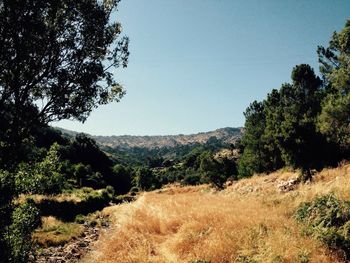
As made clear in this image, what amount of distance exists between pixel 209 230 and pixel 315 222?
3633 mm

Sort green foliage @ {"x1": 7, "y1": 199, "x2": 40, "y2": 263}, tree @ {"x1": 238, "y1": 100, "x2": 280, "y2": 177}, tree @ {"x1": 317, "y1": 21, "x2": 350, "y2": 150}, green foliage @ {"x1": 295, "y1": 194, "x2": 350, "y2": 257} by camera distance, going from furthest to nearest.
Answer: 1. tree @ {"x1": 238, "y1": 100, "x2": 280, "y2": 177}
2. tree @ {"x1": 317, "y1": 21, "x2": 350, "y2": 150}
3. green foliage @ {"x1": 7, "y1": 199, "x2": 40, "y2": 263}
4. green foliage @ {"x1": 295, "y1": 194, "x2": 350, "y2": 257}

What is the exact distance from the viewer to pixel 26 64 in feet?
44.8

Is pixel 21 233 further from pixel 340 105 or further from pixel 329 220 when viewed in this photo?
pixel 340 105

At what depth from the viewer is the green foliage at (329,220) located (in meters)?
9.78

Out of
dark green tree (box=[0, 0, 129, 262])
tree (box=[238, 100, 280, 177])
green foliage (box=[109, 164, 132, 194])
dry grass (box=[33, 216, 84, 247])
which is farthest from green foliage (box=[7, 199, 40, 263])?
green foliage (box=[109, 164, 132, 194])

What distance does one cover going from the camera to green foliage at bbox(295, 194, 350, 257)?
9.78m

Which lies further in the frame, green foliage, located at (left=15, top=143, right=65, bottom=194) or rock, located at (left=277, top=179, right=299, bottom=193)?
rock, located at (left=277, top=179, right=299, bottom=193)

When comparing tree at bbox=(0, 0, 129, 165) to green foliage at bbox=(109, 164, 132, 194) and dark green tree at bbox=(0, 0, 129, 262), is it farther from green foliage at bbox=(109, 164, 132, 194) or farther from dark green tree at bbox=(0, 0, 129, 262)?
green foliage at bbox=(109, 164, 132, 194)

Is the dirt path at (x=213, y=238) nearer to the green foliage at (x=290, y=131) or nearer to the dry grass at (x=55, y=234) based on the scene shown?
the dry grass at (x=55, y=234)

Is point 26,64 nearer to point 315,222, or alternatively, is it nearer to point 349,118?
point 315,222

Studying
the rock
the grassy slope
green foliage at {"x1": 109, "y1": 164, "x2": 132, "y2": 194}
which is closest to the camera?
the grassy slope

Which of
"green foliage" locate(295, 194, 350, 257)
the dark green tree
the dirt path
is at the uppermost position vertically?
the dark green tree

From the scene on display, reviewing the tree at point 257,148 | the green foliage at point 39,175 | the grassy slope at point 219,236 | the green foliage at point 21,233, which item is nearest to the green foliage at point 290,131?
the tree at point 257,148

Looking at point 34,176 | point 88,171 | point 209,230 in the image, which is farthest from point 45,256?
point 88,171
